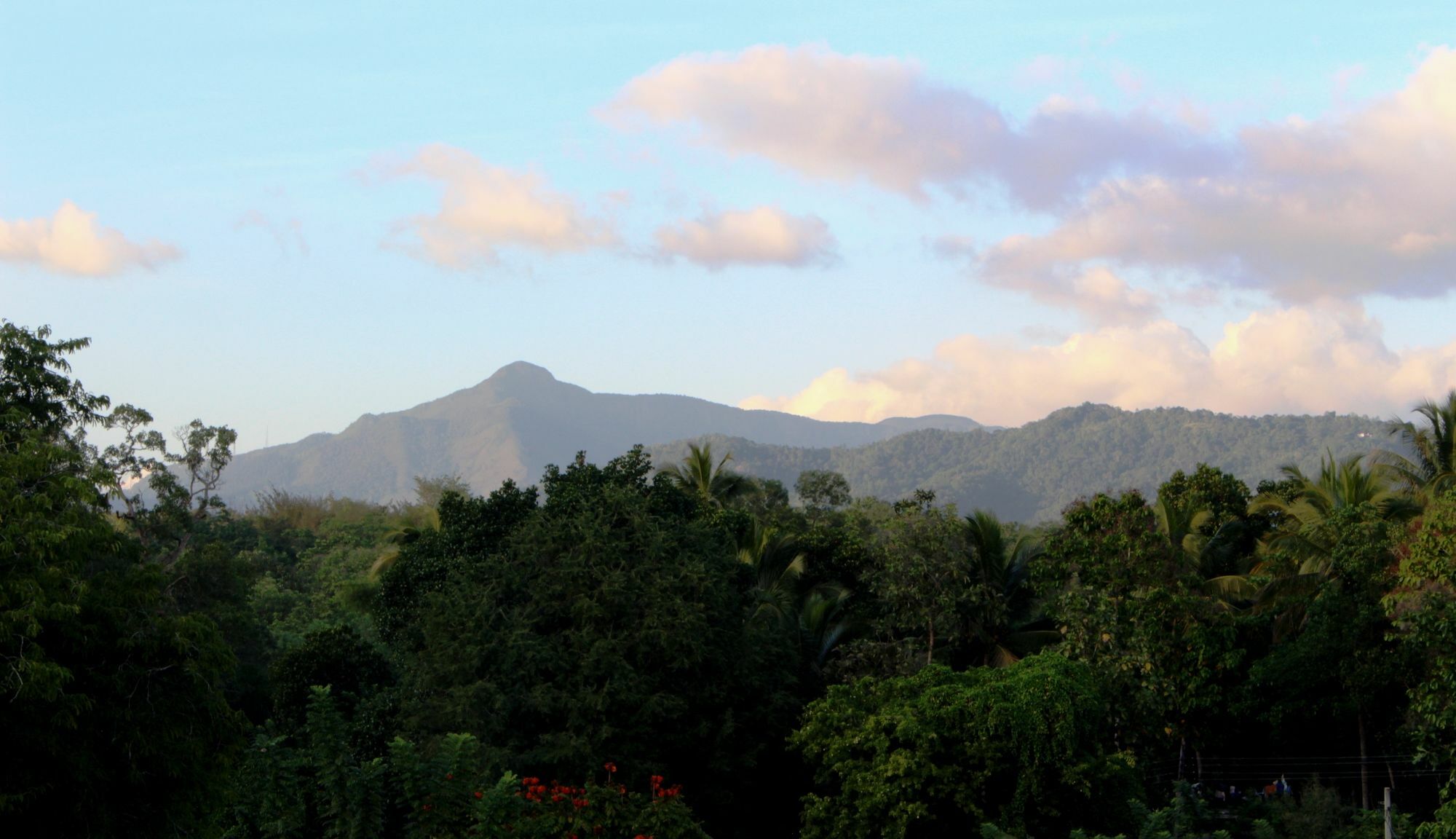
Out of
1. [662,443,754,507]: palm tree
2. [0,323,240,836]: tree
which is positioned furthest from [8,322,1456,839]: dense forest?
[662,443,754,507]: palm tree

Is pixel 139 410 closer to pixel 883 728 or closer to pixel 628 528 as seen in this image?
pixel 628 528

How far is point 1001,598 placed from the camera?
26.9 metres

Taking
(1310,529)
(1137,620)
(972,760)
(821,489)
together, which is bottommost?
(972,760)

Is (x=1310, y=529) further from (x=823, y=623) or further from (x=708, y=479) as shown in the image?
(x=708, y=479)

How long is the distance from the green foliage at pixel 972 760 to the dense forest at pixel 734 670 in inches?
2.1

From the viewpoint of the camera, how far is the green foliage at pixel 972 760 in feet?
57.6

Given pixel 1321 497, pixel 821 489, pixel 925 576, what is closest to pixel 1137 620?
pixel 925 576

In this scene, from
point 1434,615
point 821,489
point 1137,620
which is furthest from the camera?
point 821,489

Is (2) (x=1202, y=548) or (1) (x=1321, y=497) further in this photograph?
(1) (x=1321, y=497)

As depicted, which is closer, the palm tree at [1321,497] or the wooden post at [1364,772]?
the wooden post at [1364,772]

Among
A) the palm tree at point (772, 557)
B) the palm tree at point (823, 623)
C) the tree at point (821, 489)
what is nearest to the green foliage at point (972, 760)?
the palm tree at point (823, 623)

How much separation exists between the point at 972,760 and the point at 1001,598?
9218mm

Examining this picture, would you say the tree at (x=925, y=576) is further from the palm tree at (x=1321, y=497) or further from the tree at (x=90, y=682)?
the tree at (x=90, y=682)

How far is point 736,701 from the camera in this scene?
841 inches
